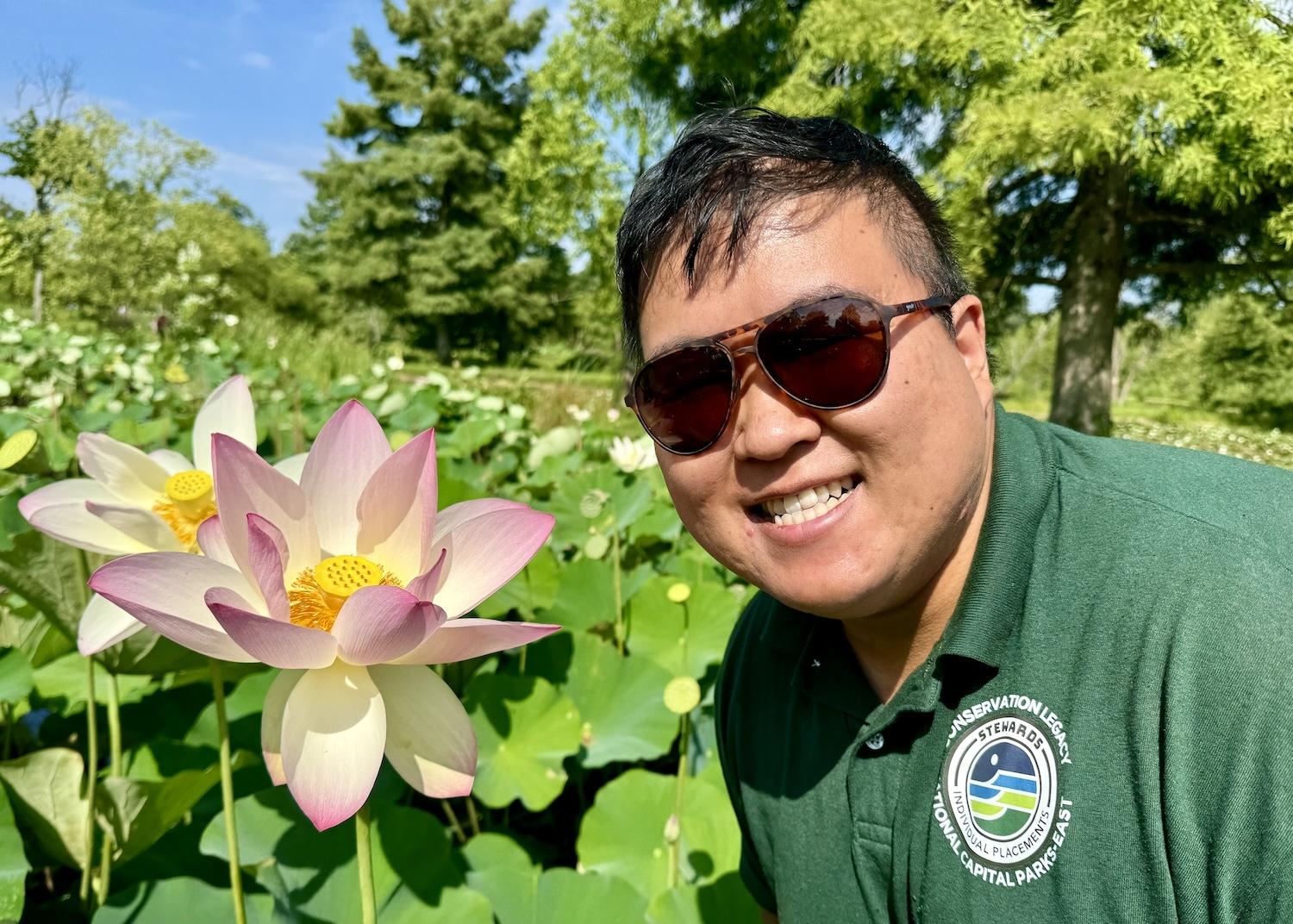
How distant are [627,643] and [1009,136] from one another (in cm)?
631

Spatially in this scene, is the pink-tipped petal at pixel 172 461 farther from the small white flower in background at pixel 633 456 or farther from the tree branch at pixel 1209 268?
the tree branch at pixel 1209 268

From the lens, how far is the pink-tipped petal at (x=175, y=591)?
54cm

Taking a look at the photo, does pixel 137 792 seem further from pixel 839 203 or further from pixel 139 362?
pixel 139 362

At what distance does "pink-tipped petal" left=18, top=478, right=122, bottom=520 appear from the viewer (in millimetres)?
814

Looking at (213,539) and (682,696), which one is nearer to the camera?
(213,539)

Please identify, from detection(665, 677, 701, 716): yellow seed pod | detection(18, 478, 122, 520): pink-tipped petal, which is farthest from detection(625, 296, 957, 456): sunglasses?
detection(18, 478, 122, 520): pink-tipped petal

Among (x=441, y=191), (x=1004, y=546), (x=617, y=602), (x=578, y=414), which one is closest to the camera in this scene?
(x=1004, y=546)

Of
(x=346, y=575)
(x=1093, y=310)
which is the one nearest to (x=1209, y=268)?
(x=1093, y=310)

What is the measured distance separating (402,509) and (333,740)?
18 cm

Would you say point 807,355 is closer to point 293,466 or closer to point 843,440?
point 843,440

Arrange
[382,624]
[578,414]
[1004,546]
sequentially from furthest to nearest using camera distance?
[578,414], [1004,546], [382,624]

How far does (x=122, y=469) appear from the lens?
0.90m

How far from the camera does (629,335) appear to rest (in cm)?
110

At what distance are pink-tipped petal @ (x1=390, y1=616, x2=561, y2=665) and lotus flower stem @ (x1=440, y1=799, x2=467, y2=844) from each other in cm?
84
